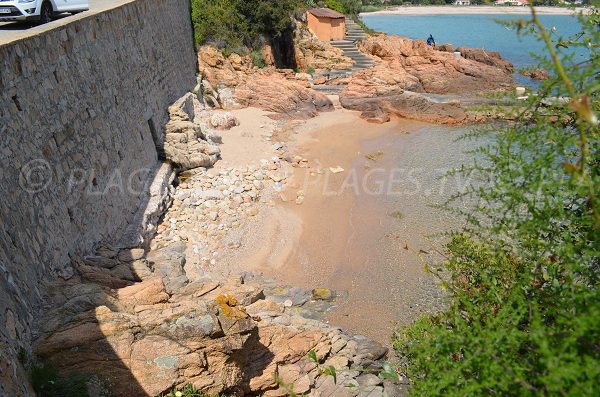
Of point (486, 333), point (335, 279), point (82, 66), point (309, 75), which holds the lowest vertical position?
point (335, 279)

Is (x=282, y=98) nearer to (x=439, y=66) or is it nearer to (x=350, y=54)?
(x=350, y=54)

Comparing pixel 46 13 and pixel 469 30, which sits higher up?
pixel 46 13

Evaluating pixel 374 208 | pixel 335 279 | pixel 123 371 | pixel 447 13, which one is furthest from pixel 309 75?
pixel 447 13

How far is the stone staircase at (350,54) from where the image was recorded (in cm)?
2628

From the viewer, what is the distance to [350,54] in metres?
30.1

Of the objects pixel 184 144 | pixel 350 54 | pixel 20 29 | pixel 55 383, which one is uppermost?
pixel 20 29

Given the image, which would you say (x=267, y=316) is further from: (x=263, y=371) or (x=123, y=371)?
(x=123, y=371)

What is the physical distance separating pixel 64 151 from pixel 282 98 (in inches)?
631

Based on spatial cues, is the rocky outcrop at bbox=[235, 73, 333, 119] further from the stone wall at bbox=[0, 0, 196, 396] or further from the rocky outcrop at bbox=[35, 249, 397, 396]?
the rocky outcrop at bbox=[35, 249, 397, 396]

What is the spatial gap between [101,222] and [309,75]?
2071 cm

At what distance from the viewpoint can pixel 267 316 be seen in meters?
7.20

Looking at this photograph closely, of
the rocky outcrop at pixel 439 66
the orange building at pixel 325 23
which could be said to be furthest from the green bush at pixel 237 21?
the rocky outcrop at pixel 439 66

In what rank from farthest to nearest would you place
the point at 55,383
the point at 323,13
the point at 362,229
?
the point at 323,13 → the point at 362,229 → the point at 55,383

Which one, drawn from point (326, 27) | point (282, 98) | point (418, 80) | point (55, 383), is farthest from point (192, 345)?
point (326, 27)
